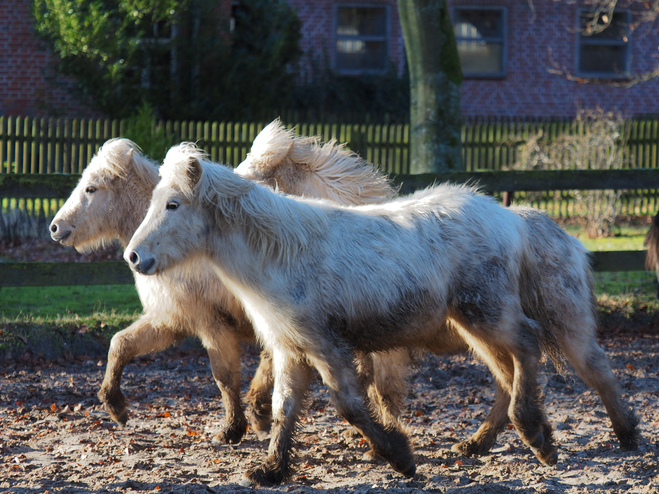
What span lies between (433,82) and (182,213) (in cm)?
593

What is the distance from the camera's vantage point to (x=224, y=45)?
16.4m

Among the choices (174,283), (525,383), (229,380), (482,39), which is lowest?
(229,380)

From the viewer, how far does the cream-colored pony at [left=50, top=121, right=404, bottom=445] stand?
15.6ft

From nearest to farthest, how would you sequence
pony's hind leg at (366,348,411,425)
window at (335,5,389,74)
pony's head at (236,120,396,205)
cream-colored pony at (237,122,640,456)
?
cream-colored pony at (237,122,640,456) < pony's hind leg at (366,348,411,425) < pony's head at (236,120,396,205) < window at (335,5,389,74)

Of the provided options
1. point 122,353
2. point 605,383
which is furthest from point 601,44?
point 122,353

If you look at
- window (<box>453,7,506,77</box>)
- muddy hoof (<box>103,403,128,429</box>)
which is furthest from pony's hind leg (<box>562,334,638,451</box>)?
window (<box>453,7,506,77</box>)

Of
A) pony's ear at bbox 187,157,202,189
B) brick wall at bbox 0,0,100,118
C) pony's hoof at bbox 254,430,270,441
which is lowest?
pony's hoof at bbox 254,430,270,441

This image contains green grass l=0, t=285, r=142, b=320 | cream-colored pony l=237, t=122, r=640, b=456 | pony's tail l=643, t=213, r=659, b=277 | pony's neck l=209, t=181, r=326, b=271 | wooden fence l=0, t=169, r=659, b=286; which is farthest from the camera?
green grass l=0, t=285, r=142, b=320

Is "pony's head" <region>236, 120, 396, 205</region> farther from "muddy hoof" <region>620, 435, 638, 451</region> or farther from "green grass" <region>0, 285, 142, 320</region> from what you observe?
"green grass" <region>0, 285, 142, 320</region>

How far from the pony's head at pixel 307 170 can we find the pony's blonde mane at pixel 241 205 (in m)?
1.28

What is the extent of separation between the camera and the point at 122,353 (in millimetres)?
4883

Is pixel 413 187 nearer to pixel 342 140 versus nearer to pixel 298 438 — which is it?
pixel 298 438

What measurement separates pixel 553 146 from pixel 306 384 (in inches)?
406

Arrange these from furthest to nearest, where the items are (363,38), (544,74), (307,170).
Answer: (544,74) < (363,38) < (307,170)
